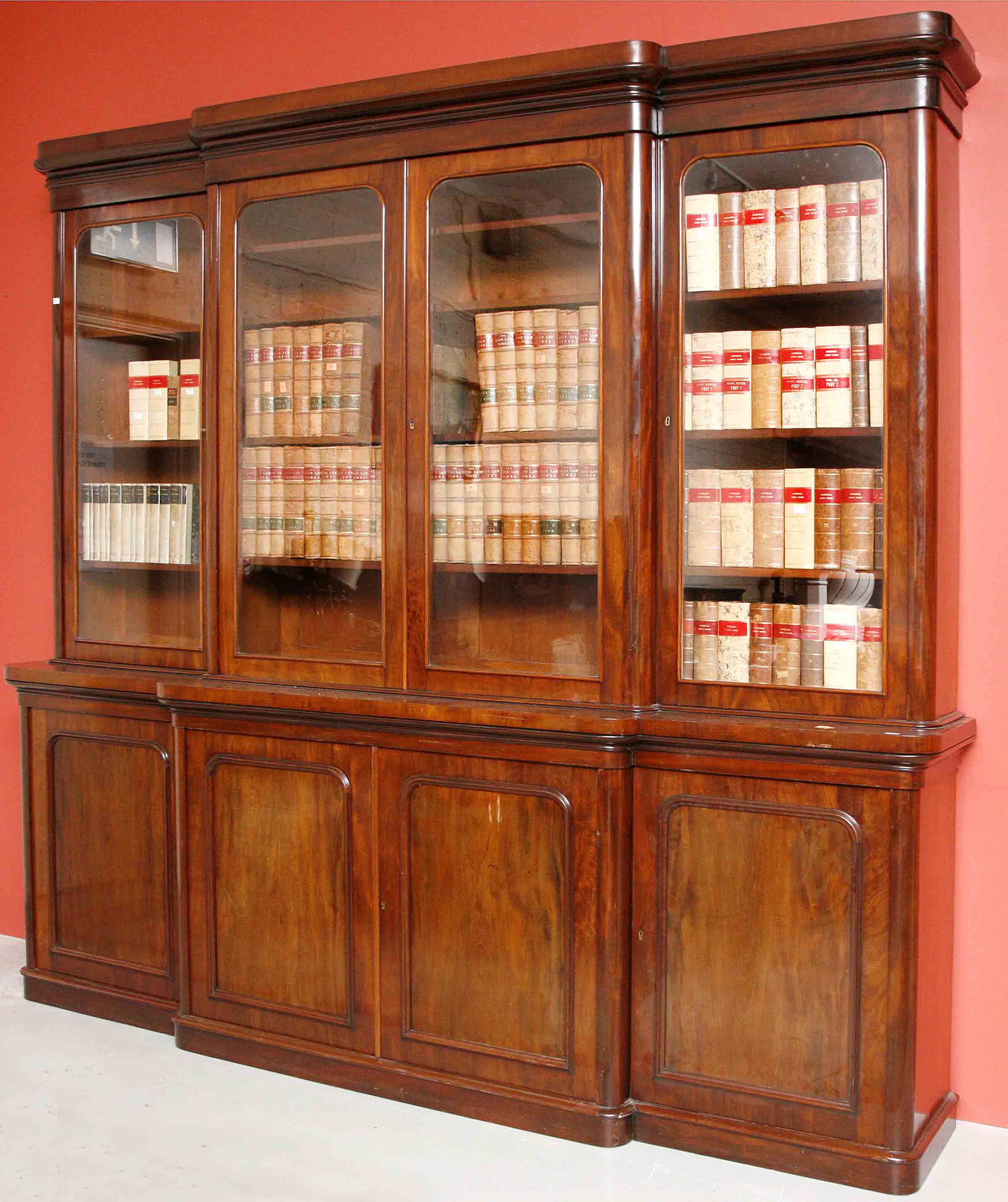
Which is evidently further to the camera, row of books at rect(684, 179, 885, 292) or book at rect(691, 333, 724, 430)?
book at rect(691, 333, 724, 430)

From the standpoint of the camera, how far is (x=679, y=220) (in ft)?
9.22

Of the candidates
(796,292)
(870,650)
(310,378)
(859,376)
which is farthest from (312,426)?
(870,650)

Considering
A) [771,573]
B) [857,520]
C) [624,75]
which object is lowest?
[771,573]

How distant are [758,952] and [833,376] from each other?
1.29m

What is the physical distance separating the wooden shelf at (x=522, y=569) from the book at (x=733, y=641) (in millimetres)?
309

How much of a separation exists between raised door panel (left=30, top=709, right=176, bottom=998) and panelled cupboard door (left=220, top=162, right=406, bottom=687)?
56 centimetres

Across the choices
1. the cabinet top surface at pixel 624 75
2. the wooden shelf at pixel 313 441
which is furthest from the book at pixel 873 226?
the wooden shelf at pixel 313 441

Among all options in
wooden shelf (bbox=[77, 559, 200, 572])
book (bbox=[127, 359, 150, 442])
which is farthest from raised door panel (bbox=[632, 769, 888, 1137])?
book (bbox=[127, 359, 150, 442])

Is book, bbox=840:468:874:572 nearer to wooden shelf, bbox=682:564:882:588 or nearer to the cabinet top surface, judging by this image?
wooden shelf, bbox=682:564:882:588

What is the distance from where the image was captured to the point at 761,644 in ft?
9.18

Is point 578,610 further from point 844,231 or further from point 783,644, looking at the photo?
point 844,231

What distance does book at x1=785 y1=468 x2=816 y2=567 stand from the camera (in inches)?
108

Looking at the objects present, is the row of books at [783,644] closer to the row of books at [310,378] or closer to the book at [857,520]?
the book at [857,520]

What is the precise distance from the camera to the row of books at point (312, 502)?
3.14 m
